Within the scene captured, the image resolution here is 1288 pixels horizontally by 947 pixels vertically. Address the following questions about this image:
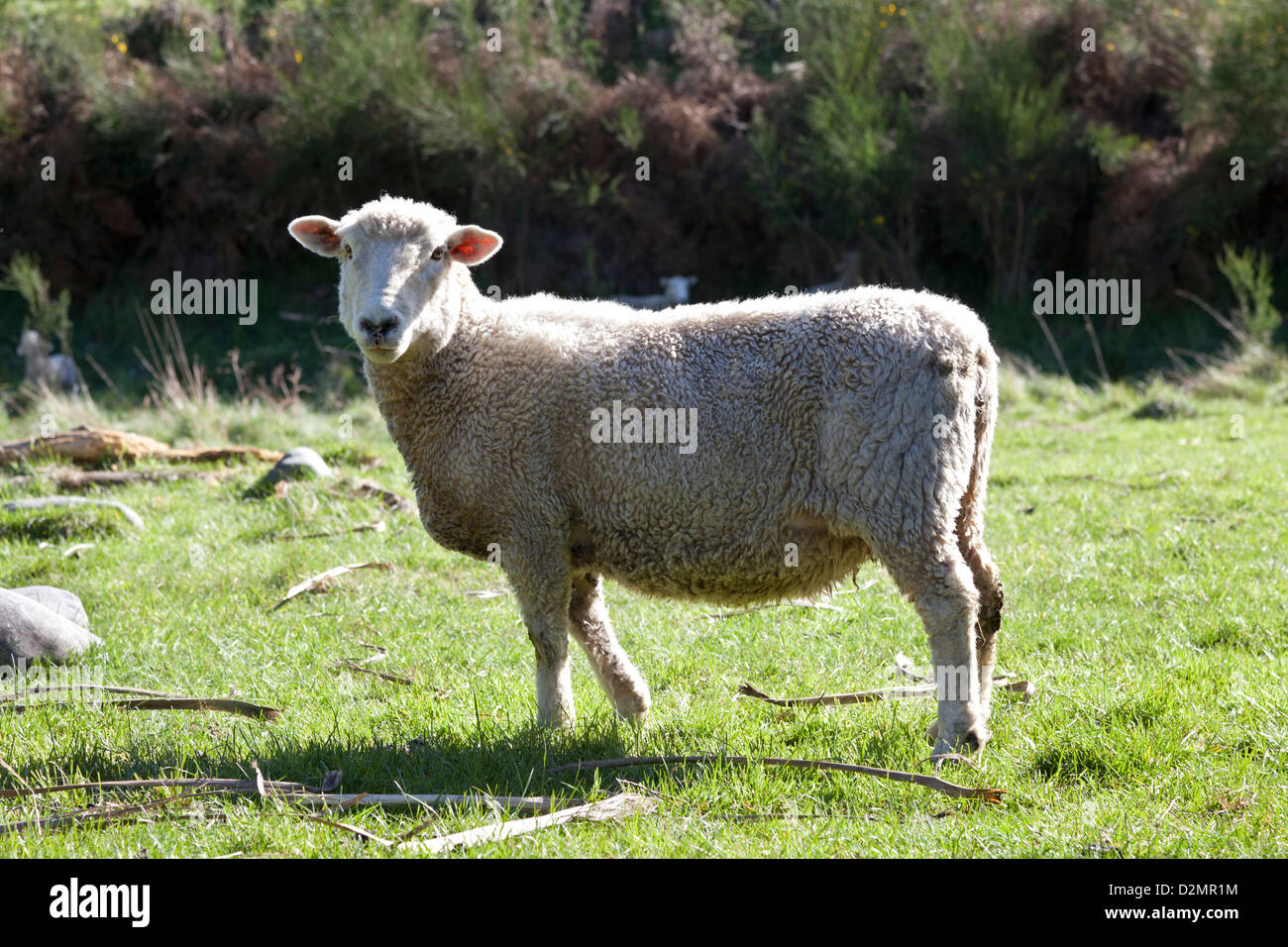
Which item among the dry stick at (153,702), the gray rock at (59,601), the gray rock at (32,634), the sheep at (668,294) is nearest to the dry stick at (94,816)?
the dry stick at (153,702)

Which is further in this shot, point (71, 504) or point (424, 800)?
point (71, 504)

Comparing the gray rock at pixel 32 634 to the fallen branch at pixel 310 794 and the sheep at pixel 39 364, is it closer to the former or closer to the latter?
the fallen branch at pixel 310 794

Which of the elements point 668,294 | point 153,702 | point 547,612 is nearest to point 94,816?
point 153,702

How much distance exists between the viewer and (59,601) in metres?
6.28

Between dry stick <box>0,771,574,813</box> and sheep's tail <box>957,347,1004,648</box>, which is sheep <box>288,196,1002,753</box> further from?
dry stick <box>0,771,574,813</box>

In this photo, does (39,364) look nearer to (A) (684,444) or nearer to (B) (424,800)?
(A) (684,444)

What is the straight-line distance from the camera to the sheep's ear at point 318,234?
5035 millimetres

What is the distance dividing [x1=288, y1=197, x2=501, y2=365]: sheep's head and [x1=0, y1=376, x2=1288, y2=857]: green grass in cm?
163

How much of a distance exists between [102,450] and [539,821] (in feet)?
26.8

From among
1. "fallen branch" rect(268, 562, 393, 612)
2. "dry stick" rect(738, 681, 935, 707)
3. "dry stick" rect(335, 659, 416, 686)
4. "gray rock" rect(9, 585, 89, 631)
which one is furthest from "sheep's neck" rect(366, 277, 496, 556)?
"gray rock" rect(9, 585, 89, 631)

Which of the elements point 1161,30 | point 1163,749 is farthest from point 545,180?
point 1163,749

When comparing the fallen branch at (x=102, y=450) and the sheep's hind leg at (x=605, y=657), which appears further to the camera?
the fallen branch at (x=102, y=450)

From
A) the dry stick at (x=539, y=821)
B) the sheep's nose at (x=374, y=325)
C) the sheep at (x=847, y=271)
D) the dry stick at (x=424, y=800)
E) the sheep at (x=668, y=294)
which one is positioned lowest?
the dry stick at (x=424, y=800)
